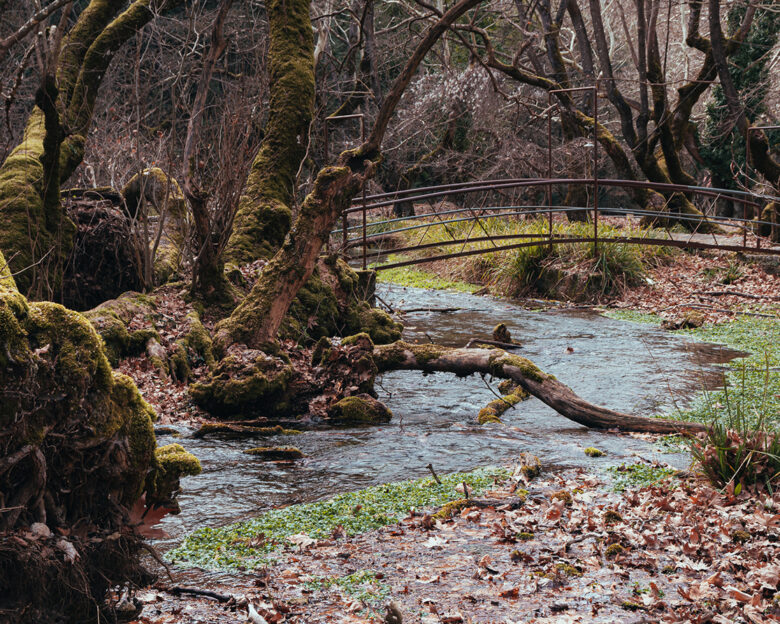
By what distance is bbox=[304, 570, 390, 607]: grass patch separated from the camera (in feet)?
13.4

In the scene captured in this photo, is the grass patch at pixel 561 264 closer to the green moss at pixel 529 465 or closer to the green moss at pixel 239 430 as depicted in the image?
the green moss at pixel 239 430

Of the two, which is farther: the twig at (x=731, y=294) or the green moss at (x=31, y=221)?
the twig at (x=731, y=294)

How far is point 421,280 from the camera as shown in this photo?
60.5ft

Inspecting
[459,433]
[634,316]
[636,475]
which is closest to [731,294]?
[634,316]

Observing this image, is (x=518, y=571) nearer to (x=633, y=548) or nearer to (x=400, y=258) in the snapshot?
(x=633, y=548)

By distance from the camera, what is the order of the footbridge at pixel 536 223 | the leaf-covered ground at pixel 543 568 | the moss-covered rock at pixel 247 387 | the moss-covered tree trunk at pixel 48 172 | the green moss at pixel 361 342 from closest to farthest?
the leaf-covered ground at pixel 543 568 → the moss-covered rock at pixel 247 387 → the moss-covered tree trunk at pixel 48 172 → the green moss at pixel 361 342 → the footbridge at pixel 536 223

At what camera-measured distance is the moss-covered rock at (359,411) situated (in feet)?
25.2

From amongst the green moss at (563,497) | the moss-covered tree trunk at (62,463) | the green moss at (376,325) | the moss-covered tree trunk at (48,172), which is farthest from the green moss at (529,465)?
the green moss at (376,325)

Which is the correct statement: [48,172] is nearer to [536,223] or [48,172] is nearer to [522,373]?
[522,373]

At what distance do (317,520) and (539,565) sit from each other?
1486mm

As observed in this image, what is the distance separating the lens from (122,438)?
3.56 meters

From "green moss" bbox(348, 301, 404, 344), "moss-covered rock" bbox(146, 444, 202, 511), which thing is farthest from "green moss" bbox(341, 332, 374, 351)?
"moss-covered rock" bbox(146, 444, 202, 511)

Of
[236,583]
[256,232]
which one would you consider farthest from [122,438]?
[256,232]

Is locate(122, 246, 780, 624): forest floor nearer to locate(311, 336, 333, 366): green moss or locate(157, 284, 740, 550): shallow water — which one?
locate(157, 284, 740, 550): shallow water
